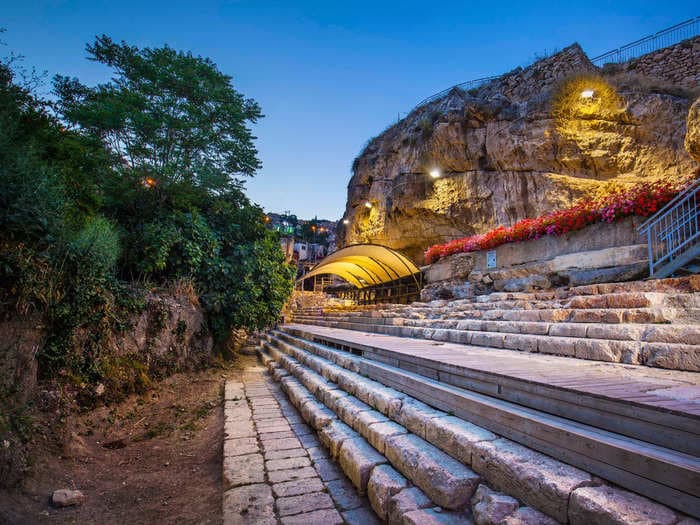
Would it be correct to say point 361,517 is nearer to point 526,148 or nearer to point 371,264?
point 371,264

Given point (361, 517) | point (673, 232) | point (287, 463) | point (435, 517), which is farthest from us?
point (673, 232)

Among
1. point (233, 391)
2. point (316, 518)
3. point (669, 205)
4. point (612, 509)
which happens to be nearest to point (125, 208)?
point (233, 391)

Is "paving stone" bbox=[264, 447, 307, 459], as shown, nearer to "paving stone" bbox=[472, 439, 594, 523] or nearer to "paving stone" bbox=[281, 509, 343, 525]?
"paving stone" bbox=[281, 509, 343, 525]

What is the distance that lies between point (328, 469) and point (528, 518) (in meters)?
1.80

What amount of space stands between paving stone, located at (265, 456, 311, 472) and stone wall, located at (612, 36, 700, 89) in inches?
853

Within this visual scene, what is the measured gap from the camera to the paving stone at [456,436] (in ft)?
6.45

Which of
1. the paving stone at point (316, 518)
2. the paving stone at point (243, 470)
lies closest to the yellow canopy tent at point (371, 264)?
the paving stone at point (243, 470)

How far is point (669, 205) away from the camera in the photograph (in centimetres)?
579

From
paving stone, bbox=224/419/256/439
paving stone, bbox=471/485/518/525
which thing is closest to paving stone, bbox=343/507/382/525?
paving stone, bbox=471/485/518/525

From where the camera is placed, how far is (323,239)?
61.6 m

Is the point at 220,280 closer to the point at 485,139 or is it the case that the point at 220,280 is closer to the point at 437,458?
the point at 437,458

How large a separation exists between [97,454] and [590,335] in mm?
5415

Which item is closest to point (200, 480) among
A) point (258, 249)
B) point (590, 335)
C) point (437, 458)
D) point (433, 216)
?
point (437, 458)

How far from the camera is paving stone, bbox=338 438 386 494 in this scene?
240 cm
